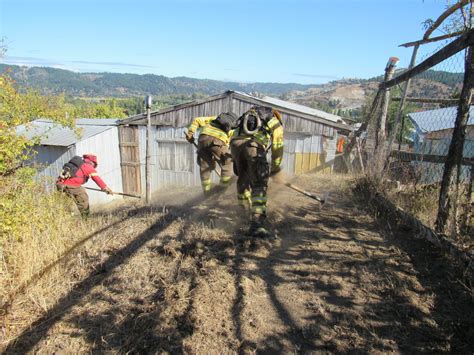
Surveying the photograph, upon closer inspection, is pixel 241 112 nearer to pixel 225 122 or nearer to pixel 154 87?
pixel 225 122

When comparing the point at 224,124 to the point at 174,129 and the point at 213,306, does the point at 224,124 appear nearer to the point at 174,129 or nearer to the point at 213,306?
the point at 213,306

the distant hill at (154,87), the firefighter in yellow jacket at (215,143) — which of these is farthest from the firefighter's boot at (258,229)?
the distant hill at (154,87)

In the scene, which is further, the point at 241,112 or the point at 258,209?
the point at 241,112

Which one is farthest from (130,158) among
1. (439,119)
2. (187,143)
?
(439,119)

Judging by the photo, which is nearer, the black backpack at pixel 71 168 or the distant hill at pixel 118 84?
the black backpack at pixel 71 168

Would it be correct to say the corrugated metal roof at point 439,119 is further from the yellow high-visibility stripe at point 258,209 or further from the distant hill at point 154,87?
the distant hill at point 154,87

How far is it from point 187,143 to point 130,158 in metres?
3.13

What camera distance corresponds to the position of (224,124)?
5.44 metres

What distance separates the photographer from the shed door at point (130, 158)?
46.8 ft

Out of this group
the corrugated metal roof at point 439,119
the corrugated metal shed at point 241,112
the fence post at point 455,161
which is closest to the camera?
the fence post at point 455,161

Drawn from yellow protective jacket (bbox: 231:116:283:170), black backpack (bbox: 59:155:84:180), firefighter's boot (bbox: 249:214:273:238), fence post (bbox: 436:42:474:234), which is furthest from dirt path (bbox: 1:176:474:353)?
black backpack (bbox: 59:155:84:180)

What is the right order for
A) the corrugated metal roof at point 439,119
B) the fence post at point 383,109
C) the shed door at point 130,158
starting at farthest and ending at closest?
1. the shed door at point 130,158
2. the fence post at point 383,109
3. the corrugated metal roof at point 439,119

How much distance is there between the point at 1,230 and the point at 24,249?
1.10ft

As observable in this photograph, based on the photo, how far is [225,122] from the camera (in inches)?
214
